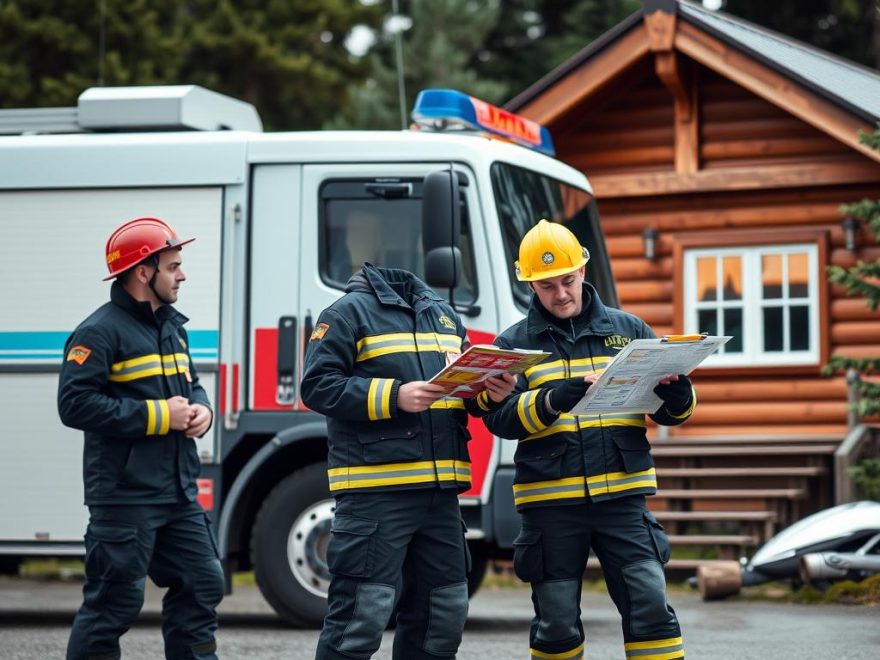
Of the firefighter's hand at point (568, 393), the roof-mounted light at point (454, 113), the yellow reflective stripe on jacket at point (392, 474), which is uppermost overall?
the roof-mounted light at point (454, 113)

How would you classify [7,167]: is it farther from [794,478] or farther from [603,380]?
[794,478]

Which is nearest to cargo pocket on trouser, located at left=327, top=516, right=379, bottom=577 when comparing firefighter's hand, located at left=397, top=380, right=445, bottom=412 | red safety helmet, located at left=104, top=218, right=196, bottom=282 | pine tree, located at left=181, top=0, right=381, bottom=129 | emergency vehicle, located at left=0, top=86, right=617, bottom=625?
firefighter's hand, located at left=397, top=380, right=445, bottom=412

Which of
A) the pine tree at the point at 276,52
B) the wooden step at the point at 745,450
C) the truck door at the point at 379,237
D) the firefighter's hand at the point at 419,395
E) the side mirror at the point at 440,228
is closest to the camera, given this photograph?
the firefighter's hand at the point at 419,395

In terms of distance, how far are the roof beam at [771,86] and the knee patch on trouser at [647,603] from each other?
8.18 metres

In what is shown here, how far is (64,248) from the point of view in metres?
9.34

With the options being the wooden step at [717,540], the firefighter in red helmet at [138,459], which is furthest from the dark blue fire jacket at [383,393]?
the wooden step at [717,540]

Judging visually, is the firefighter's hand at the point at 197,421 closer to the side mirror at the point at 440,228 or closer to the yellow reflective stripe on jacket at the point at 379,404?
the yellow reflective stripe on jacket at the point at 379,404

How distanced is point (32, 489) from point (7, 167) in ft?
6.35

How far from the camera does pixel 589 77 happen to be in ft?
47.8

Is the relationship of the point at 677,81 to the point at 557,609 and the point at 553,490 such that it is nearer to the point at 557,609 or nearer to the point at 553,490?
the point at 553,490

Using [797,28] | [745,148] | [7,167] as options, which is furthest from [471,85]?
[7,167]

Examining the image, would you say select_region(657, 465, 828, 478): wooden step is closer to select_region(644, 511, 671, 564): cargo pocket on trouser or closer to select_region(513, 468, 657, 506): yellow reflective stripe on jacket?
select_region(644, 511, 671, 564): cargo pocket on trouser

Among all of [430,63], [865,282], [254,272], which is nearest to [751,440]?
[865,282]

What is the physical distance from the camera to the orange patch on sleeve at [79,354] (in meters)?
6.21
